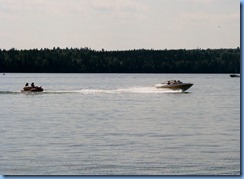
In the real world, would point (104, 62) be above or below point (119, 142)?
above

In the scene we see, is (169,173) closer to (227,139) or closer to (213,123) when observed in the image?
(227,139)

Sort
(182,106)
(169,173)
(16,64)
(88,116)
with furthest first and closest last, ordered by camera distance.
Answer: (16,64) → (182,106) → (88,116) → (169,173)

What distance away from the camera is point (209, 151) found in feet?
93.0

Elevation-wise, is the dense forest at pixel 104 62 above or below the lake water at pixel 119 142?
above

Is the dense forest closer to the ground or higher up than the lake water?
higher up

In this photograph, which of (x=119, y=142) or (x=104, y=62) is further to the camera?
(x=104, y=62)

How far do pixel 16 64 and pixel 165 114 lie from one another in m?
70.9

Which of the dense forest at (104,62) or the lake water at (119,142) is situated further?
the dense forest at (104,62)

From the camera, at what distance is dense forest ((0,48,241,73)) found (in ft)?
178

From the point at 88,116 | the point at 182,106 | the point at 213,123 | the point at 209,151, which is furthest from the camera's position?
the point at 182,106

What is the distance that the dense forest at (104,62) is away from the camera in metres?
54.2

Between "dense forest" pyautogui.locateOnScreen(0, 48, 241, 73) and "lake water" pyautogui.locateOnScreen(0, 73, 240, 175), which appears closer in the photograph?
"lake water" pyautogui.locateOnScreen(0, 73, 240, 175)

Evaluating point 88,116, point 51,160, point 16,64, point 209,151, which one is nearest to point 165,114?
point 88,116

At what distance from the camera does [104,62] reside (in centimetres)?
11388
